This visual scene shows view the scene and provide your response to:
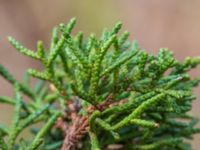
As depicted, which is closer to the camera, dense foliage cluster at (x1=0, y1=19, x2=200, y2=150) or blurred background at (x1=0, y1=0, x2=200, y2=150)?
dense foliage cluster at (x1=0, y1=19, x2=200, y2=150)

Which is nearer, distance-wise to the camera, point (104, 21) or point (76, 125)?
point (76, 125)

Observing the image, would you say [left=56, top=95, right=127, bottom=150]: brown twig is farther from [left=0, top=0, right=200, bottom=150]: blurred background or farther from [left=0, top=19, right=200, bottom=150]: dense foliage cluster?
[left=0, top=0, right=200, bottom=150]: blurred background

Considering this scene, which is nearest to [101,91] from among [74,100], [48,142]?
[74,100]

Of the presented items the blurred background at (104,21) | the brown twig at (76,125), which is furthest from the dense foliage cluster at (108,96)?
the blurred background at (104,21)

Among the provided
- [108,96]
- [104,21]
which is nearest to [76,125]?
[108,96]

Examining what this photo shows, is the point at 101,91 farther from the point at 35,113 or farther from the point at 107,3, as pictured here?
the point at 107,3

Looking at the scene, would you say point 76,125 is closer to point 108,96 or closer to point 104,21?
point 108,96

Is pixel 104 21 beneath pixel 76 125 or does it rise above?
above

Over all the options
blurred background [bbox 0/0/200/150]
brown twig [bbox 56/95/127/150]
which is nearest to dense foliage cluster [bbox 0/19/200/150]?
brown twig [bbox 56/95/127/150]
